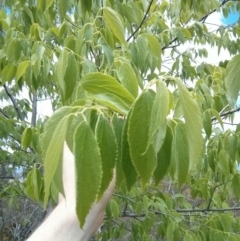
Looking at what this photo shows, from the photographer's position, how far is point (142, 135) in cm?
49

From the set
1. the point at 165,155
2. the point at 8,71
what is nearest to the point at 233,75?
the point at 165,155

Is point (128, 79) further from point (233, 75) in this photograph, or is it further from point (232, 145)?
point (232, 145)

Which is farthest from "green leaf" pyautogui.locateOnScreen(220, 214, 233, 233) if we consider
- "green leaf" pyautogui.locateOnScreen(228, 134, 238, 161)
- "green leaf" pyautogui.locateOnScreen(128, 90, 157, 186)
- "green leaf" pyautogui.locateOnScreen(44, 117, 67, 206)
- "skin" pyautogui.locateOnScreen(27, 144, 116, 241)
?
"green leaf" pyautogui.locateOnScreen(44, 117, 67, 206)

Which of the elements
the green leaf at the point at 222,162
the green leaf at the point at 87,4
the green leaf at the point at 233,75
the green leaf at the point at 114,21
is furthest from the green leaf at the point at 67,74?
the green leaf at the point at 222,162

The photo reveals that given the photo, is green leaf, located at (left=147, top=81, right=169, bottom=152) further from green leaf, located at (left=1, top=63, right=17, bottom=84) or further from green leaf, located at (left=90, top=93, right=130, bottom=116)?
green leaf, located at (left=1, top=63, right=17, bottom=84)

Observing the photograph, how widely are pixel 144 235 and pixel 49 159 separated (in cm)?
203

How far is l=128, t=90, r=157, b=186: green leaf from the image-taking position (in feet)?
1.62

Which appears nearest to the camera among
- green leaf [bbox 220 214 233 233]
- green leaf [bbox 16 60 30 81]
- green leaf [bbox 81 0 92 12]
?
green leaf [bbox 81 0 92 12]

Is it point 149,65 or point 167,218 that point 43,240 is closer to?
point 149,65

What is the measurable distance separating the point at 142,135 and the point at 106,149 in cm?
5

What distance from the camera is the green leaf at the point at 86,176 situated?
0.43 metres

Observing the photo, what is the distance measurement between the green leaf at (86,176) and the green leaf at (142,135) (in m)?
0.06

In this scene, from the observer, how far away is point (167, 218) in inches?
87.1

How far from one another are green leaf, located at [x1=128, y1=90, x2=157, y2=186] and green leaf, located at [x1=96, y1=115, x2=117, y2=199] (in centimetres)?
2
